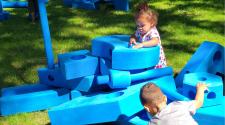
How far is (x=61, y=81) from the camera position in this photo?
12.3ft

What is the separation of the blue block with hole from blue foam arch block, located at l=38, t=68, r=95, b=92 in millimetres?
699

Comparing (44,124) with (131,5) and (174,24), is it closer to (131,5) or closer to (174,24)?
(174,24)

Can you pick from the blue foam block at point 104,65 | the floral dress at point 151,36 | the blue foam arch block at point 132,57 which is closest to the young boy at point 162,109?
the blue foam arch block at point 132,57

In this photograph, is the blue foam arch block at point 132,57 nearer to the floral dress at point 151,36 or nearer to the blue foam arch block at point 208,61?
the floral dress at point 151,36

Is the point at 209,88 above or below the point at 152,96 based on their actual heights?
below

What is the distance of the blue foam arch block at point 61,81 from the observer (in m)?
3.52

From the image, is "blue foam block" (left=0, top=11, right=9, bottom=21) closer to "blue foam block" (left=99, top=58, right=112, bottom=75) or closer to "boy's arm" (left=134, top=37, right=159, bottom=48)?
"blue foam block" (left=99, top=58, right=112, bottom=75)

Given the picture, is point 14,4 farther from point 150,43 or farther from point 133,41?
point 150,43

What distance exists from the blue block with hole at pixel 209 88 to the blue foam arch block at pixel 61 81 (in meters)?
0.70

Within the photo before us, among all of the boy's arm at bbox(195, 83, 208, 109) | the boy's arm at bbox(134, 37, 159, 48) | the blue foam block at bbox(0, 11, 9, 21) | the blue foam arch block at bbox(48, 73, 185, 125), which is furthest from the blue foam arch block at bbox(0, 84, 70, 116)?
the blue foam block at bbox(0, 11, 9, 21)

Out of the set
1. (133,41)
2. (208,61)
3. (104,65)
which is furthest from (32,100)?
(208,61)

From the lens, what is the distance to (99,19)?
6.56m

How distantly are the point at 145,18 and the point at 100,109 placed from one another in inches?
31.2

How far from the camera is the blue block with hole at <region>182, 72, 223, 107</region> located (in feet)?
10.2
